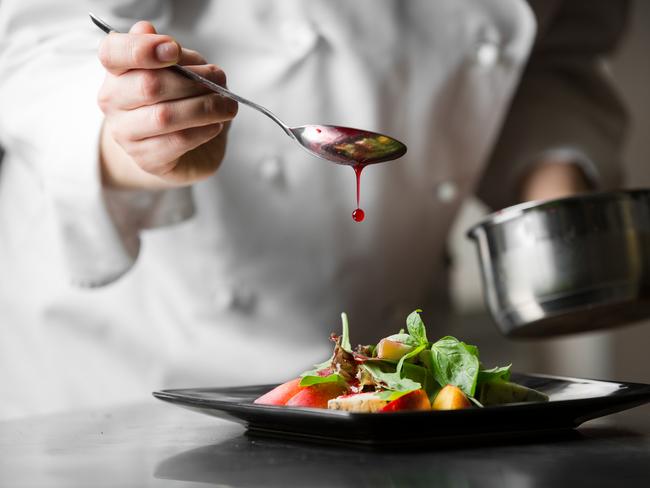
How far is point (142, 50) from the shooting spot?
683mm

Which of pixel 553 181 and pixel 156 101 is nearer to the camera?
A: pixel 156 101

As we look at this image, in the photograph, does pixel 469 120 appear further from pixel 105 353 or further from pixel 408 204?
pixel 105 353

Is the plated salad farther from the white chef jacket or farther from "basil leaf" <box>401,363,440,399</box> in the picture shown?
the white chef jacket

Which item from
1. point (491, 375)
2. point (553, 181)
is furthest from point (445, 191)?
point (491, 375)

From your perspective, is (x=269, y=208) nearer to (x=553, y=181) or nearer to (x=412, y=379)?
(x=553, y=181)

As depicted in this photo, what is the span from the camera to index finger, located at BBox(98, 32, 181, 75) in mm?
682

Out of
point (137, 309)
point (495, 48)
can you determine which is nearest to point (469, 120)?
point (495, 48)

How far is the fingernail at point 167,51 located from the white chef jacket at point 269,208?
0.47 metres

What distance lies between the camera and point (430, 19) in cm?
132

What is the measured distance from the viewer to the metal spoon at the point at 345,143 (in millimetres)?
737

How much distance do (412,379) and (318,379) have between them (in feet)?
0.23

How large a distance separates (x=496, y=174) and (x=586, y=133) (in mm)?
183

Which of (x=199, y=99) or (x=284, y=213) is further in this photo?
(x=284, y=213)

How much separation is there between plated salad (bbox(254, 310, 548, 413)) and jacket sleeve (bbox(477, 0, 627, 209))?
953mm
